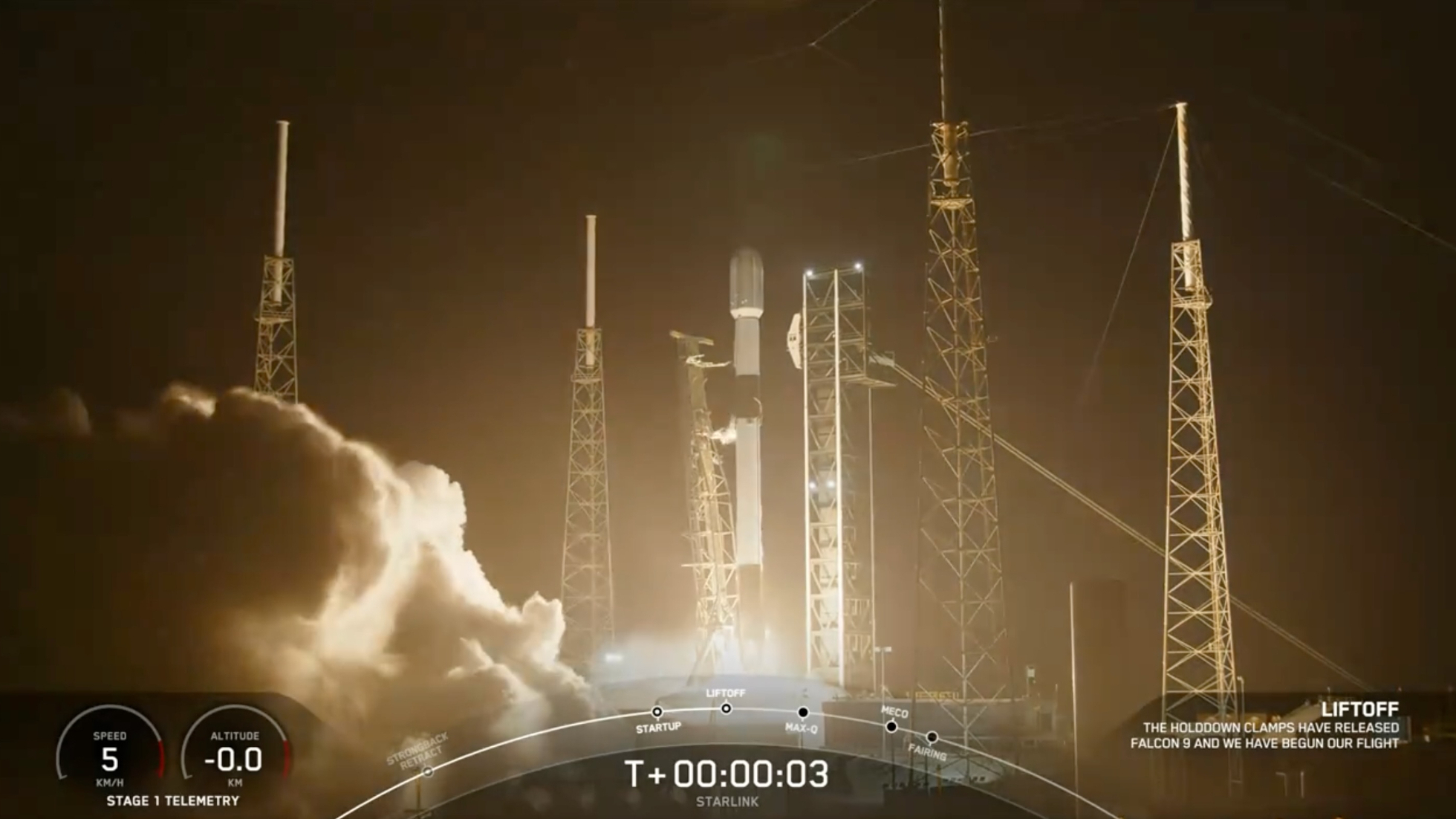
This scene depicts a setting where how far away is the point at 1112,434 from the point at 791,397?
113 centimetres

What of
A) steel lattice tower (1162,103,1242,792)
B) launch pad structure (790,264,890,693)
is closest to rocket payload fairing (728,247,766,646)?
launch pad structure (790,264,890,693)

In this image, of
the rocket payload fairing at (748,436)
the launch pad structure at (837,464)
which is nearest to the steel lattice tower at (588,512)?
the rocket payload fairing at (748,436)

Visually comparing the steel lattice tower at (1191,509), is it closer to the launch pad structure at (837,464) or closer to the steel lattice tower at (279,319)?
the launch pad structure at (837,464)

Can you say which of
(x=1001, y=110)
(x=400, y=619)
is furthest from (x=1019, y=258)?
(x=400, y=619)

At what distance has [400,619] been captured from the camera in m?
4.61

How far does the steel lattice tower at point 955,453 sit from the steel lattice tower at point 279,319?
219 cm

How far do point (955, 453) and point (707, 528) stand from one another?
2.92 ft

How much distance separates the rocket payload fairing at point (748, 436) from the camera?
471 centimetres

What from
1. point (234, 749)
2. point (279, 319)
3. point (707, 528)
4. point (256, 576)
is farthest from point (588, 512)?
point (234, 749)

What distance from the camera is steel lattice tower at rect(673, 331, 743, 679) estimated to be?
15.4 ft

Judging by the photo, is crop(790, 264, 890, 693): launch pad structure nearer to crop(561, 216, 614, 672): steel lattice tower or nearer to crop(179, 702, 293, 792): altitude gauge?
crop(561, 216, 614, 672): steel lattice tower

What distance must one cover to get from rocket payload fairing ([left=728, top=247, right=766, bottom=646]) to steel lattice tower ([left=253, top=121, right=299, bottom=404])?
1524 millimetres

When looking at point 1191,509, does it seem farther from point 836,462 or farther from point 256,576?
point 256,576

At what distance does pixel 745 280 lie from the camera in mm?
4738
